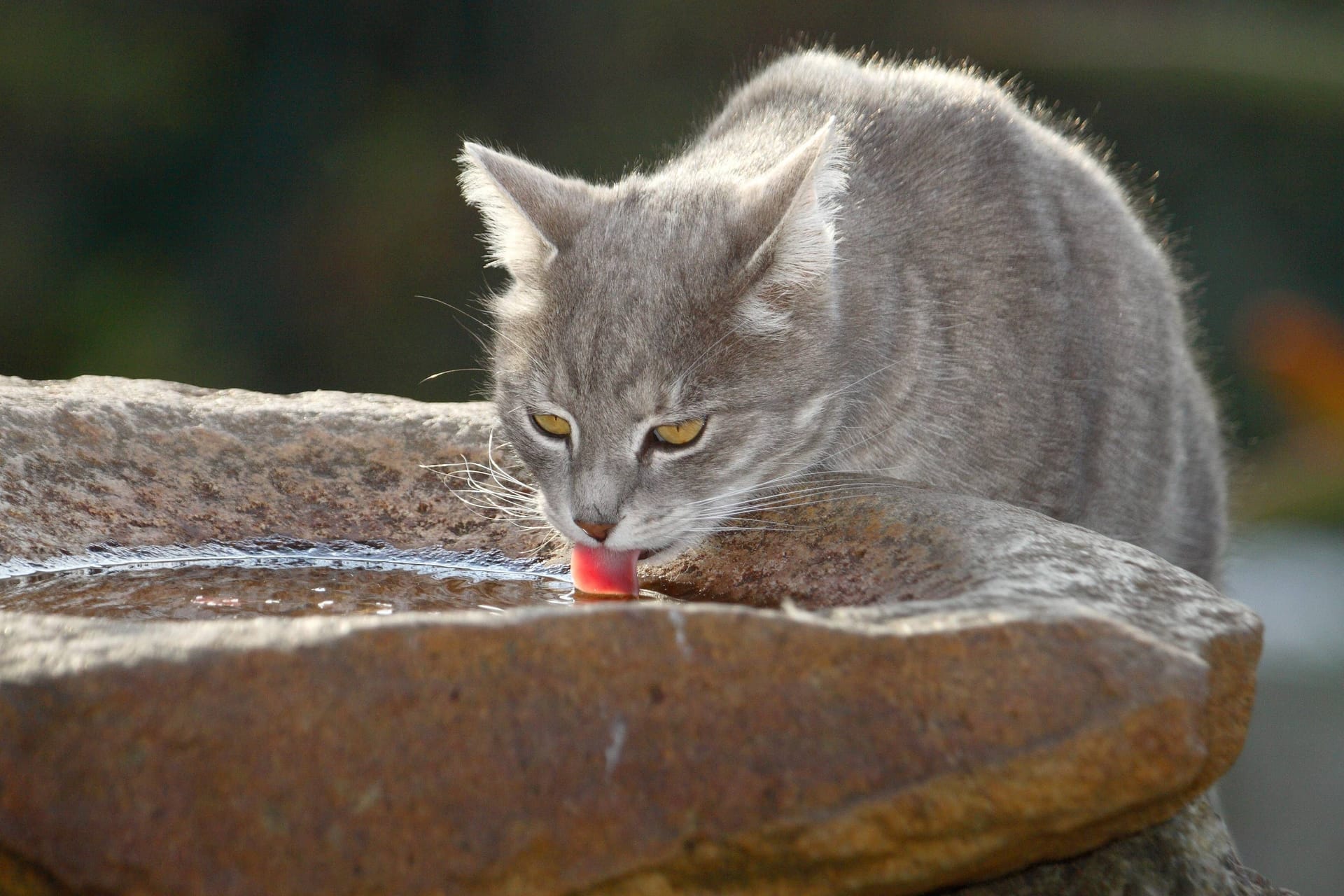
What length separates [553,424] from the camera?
8.12 ft

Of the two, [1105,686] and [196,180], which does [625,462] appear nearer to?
[1105,686]

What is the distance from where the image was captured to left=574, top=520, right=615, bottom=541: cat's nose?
2316mm

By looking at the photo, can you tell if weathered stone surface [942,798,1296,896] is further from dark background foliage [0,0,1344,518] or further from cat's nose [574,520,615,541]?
dark background foliage [0,0,1344,518]

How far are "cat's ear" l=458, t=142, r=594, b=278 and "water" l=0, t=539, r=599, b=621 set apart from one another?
0.60m

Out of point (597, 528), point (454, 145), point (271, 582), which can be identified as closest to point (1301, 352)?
point (454, 145)

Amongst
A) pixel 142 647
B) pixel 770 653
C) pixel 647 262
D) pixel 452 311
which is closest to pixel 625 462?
pixel 647 262

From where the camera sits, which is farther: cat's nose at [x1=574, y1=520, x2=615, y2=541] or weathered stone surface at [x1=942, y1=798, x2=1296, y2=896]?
cat's nose at [x1=574, y1=520, x2=615, y2=541]

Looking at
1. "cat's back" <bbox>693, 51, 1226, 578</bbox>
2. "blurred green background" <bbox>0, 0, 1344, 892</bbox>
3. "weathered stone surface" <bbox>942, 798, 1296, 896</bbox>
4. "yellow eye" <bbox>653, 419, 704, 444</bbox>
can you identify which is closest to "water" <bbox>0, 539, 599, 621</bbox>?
"yellow eye" <bbox>653, 419, 704, 444</bbox>

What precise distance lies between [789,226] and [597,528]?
0.62 meters

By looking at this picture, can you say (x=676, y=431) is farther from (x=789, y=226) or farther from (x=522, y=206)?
(x=522, y=206)

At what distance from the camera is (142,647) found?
137 centimetres

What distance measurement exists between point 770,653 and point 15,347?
5.80 m

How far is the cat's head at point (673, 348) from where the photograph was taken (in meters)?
2.33

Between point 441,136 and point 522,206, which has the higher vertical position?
point 441,136
